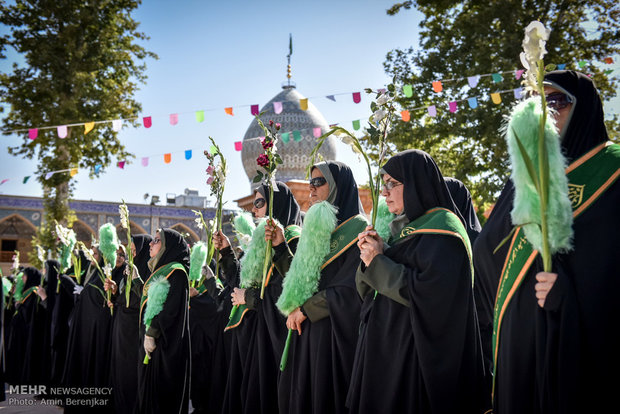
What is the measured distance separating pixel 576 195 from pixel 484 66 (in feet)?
31.6

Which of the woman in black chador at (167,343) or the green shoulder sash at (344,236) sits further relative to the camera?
the woman in black chador at (167,343)

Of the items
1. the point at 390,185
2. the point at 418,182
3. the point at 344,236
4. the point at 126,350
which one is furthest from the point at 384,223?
the point at 126,350

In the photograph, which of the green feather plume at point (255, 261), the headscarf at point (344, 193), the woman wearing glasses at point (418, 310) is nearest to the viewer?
the woman wearing glasses at point (418, 310)

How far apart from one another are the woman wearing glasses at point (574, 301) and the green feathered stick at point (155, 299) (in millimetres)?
3523

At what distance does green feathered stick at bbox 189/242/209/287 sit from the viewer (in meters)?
6.72

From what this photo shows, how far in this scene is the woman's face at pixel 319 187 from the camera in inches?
166

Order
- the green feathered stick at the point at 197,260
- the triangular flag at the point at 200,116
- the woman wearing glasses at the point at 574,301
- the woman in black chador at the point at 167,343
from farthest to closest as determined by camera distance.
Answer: the triangular flag at the point at 200,116, the green feathered stick at the point at 197,260, the woman in black chador at the point at 167,343, the woman wearing glasses at the point at 574,301

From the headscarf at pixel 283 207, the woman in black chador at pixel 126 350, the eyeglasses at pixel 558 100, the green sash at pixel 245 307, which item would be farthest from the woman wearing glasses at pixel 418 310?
the woman in black chador at pixel 126 350

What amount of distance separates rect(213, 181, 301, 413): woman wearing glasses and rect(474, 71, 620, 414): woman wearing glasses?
7.25 feet

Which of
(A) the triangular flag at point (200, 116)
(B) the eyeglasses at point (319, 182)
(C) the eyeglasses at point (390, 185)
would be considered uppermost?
(A) the triangular flag at point (200, 116)

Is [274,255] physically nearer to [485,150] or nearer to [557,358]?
[557,358]

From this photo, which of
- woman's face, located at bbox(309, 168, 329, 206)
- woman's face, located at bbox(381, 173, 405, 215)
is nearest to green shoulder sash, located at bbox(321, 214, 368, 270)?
woman's face, located at bbox(309, 168, 329, 206)

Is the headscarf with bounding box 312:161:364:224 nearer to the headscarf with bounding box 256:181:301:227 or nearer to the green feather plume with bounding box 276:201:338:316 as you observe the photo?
the green feather plume with bounding box 276:201:338:316

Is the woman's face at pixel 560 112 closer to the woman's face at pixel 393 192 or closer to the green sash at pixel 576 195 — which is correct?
the green sash at pixel 576 195
